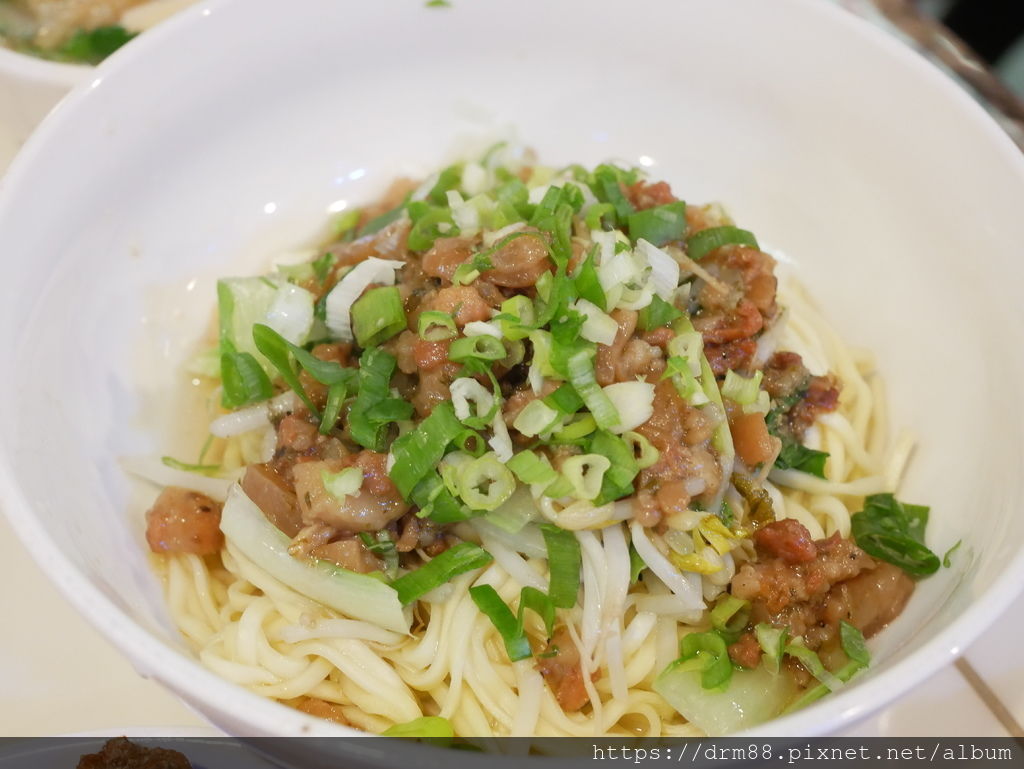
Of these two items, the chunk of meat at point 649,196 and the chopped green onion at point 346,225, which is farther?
the chopped green onion at point 346,225

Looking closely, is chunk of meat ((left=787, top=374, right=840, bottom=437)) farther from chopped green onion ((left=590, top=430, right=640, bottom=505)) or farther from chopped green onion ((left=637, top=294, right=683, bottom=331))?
chopped green onion ((left=590, top=430, right=640, bottom=505))

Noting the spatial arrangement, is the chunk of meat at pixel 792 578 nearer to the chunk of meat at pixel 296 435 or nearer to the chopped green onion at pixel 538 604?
the chopped green onion at pixel 538 604

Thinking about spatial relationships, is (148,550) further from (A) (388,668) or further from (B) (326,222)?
(B) (326,222)

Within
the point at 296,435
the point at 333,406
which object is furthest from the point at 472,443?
the point at 296,435

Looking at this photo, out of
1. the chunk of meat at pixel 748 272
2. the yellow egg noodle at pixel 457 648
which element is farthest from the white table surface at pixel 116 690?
the chunk of meat at pixel 748 272

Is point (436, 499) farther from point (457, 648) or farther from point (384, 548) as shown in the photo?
point (457, 648)

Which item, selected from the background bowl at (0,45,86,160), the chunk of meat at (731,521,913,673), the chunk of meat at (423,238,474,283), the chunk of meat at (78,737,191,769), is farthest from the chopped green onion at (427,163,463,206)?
the chunk of meat at (78,737,191,769)
